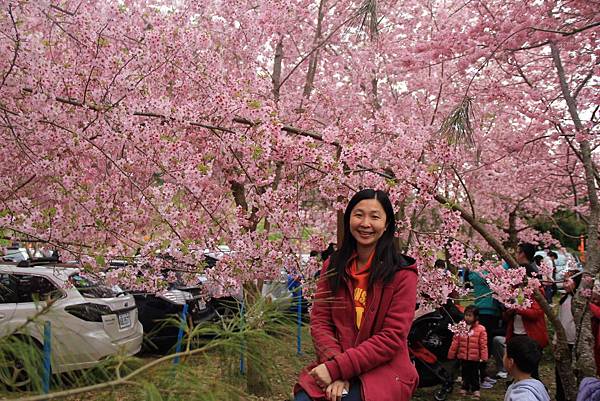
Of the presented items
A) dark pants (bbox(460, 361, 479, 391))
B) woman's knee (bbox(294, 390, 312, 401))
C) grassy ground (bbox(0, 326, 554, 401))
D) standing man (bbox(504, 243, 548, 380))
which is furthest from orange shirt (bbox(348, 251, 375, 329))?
dark pants (bbox(460, 361, 479, 391))

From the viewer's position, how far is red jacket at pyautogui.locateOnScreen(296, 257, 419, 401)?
184 cm

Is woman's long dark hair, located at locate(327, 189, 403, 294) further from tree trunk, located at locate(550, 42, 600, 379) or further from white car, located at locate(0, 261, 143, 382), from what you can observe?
tree trunk, located at locate(550, 42, 600, 379)

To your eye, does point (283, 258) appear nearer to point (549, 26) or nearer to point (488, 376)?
point (549, 26)

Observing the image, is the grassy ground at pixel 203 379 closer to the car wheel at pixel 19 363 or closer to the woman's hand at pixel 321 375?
the car wheel at pixel 19 363

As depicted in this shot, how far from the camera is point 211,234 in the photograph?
436 centimetres

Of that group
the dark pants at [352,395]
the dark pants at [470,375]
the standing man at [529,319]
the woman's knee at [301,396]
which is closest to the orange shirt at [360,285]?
the dark pants at [352,395]

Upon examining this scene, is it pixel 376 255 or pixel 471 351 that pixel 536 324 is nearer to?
pixel 471 351

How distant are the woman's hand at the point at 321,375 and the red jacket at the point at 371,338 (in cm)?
2

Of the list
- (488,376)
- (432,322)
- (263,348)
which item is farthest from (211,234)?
(488,376)

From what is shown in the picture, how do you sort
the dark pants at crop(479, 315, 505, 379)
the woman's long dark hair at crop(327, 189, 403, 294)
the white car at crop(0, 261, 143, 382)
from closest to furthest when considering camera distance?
the woman's long dark hair at crop(327, 189, 403, 294) < the white car at crop(0, 261, 143, 382) < the dark pants at crop(479, 315, 505, 379)

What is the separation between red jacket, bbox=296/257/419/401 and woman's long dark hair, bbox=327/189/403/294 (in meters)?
0.03

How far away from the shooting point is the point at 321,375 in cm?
179

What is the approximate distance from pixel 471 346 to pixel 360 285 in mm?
4350

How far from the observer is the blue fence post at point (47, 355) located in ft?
3.22
